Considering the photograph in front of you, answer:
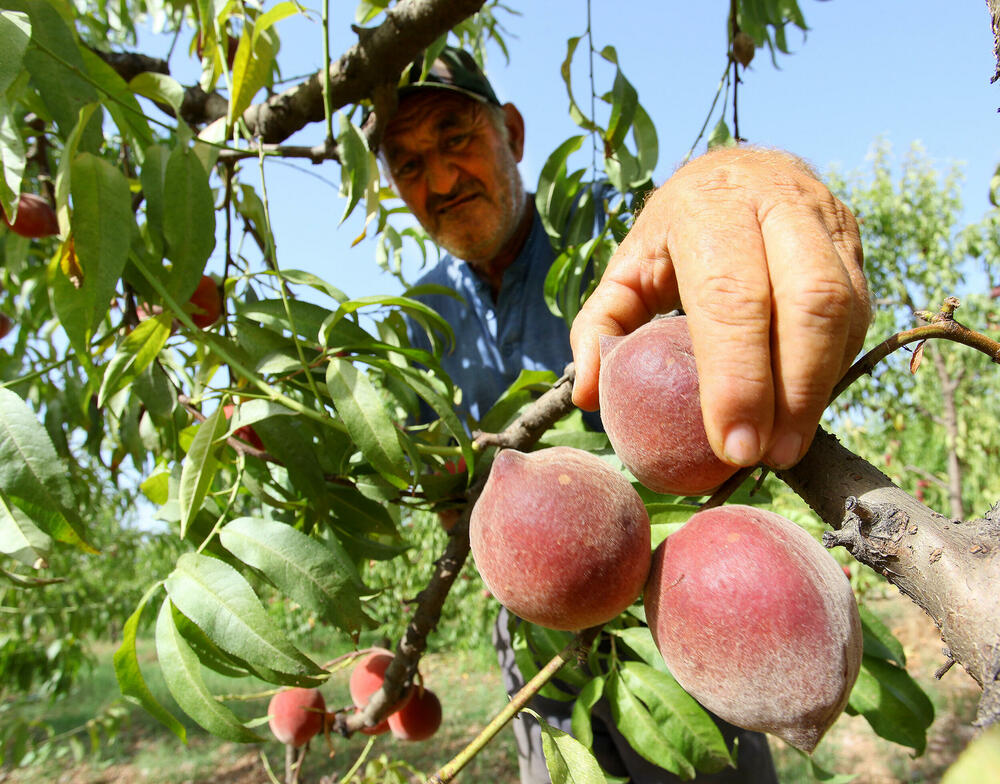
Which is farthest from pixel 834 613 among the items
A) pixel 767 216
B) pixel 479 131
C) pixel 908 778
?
pixel 908 778

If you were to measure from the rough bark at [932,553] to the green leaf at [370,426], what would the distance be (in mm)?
507

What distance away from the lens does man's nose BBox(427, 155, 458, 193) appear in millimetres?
2109

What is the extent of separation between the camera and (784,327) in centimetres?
55

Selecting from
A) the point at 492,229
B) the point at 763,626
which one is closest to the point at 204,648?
the point at 763,626

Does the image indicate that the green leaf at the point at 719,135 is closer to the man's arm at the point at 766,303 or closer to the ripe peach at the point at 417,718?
the man's arm at the point at 766,303

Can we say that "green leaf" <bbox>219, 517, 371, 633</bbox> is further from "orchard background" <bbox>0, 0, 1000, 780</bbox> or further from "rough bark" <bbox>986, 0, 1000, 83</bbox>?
"rough bark" <bbox>986, 0, 1000, 83</bbox>

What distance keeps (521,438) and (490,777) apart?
3.97 m

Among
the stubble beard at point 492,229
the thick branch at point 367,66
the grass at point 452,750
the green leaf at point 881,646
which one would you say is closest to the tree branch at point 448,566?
the green leaf at point 881,646

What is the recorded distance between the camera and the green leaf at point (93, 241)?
2.70ft

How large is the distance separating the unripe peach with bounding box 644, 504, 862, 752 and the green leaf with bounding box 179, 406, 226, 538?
61cm

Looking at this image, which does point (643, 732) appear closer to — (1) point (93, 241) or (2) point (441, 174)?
(1) point (93, 241)

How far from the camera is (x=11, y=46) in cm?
72

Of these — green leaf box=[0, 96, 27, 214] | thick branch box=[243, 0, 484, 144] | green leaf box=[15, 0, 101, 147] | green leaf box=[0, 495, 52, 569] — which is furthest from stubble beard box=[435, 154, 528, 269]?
green leaf box=[0, 495, 52, 569]

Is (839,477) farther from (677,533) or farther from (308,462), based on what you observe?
(308,462)
